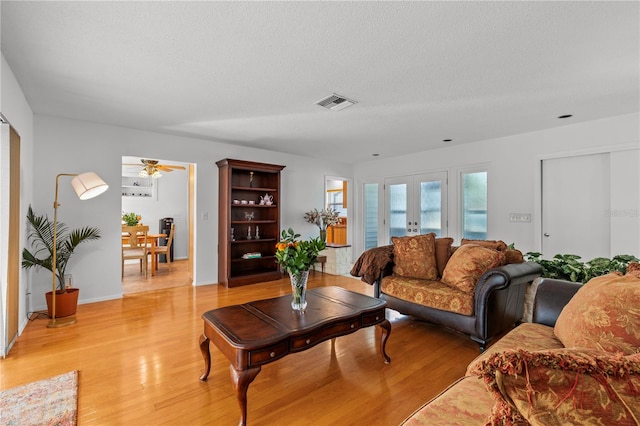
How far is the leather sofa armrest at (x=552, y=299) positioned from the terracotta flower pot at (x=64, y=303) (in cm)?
447

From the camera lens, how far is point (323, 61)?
2383 millimetres

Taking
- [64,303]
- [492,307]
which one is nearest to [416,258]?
[492,307]

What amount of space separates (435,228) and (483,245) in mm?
2539

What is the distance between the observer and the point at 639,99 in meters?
3.19

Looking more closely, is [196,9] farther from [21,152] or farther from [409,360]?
[409,360]

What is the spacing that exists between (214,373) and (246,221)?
316cm

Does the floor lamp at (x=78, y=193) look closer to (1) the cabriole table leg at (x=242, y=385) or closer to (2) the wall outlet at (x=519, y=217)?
(1) the cabriole table leg at (x=242, y=385)

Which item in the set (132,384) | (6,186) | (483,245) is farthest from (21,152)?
(483,245)

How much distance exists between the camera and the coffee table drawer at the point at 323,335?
1.87m

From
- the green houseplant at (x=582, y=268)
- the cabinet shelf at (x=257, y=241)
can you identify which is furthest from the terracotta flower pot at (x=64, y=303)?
the green houseplant at (x=582, y=268)

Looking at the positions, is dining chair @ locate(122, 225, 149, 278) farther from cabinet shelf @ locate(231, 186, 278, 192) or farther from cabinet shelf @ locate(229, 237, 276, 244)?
cabinet shelf @ locate(231, 186, 278, 192)

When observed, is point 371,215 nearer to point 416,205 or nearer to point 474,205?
point 416,205

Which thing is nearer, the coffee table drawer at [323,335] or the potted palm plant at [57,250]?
the coffee table drawer at [323,335]

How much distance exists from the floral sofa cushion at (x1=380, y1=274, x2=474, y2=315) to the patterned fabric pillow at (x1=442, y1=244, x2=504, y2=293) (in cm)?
8
